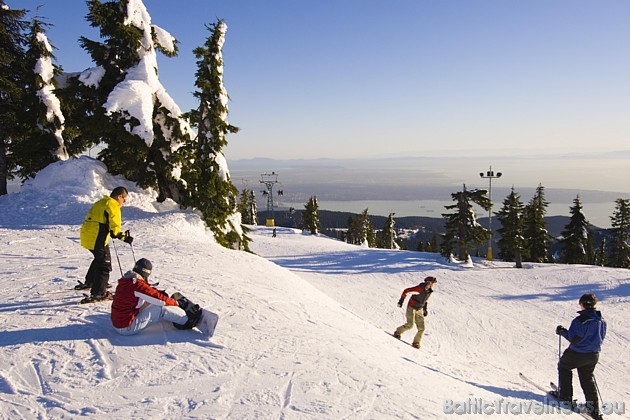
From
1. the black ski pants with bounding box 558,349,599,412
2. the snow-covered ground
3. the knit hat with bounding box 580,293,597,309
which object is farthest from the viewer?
the black ski pants with bounding box 558,349,599,412

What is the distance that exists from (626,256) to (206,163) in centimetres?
4647

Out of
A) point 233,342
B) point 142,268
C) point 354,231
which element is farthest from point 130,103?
point 354,231

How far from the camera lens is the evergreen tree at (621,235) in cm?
4088

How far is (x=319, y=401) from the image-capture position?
183 inches

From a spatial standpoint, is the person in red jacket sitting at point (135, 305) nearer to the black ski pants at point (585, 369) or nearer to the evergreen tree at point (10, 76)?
the black ski pants at point (585, 369)

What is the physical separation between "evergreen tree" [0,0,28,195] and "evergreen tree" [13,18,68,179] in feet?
1.26

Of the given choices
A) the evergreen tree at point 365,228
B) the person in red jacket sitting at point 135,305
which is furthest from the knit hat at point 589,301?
the evergreen tree at point 365,228

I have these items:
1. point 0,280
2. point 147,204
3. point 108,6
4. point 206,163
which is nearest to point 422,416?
point 0,280

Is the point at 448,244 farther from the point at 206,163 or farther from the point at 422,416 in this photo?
the point at 422,416

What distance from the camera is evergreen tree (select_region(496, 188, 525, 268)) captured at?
28656mm

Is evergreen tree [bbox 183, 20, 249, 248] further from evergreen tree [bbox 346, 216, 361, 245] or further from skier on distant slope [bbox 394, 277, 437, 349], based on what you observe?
evergreen tree [bbox 346, 216, 361, 245]

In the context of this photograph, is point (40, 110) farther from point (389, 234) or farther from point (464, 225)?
point (389, 234)

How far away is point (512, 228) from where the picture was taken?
3250 cm

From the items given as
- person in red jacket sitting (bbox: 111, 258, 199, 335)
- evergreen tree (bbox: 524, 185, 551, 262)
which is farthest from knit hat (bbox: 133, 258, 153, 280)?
evergreen tree (bbox: 524, 185, 551, 262)
